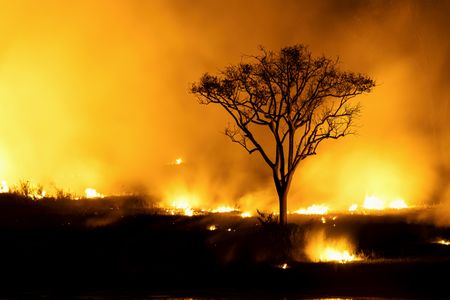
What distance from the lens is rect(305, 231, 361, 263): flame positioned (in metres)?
35.7

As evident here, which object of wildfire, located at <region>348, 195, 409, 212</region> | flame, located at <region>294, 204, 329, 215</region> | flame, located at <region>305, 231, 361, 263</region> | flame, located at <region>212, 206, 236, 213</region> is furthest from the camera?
wildfire, located at <region>348, 195, 409, 212</region>

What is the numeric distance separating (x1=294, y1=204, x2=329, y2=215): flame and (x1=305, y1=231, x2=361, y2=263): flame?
10.1 m

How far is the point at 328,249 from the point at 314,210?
15.6 m

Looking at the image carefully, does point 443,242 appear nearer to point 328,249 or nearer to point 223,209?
point 328,249

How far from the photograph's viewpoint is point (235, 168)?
249ft

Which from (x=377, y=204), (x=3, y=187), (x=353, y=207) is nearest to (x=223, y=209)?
(x=353, y=207)

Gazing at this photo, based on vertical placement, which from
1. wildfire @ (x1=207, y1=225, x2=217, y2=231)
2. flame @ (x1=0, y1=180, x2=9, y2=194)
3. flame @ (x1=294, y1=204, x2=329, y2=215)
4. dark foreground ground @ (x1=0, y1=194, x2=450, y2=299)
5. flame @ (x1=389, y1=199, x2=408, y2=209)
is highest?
flame @ (x1=0, y1=180, x2=9, y2=194)

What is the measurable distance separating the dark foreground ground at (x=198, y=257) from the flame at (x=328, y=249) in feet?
1.83

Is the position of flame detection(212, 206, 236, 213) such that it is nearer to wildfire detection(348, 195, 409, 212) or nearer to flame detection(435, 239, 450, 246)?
wildfire detection(348, 195, 409, 212)

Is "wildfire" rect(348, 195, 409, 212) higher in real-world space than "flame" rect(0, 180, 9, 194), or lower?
lower

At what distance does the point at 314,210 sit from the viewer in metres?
53.2

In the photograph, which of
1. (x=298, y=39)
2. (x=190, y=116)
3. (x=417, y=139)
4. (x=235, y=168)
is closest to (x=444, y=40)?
(x=417, y=139)

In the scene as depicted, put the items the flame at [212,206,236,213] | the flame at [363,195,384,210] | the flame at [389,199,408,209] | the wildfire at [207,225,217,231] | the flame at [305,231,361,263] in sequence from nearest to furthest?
the flame at [305,231,361,263] → the wildfire at [207,225,217,231] → the flame at [212,206,236,213] → the flame at [389,199,408,209] → the flame at [363,195,384,210]

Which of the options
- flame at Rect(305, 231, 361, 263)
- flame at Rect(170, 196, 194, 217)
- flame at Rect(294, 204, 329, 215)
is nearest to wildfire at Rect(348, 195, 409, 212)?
flame at Rect(294, 204, 329, 215)
